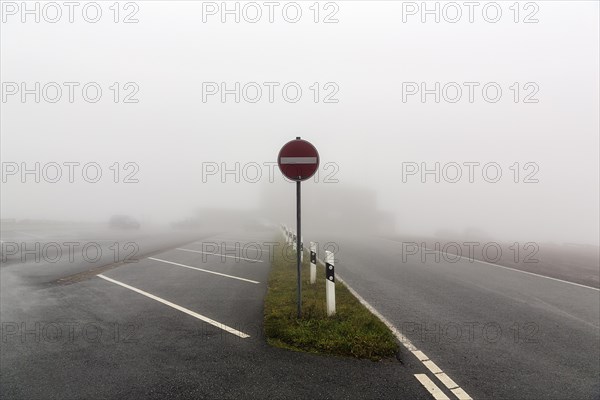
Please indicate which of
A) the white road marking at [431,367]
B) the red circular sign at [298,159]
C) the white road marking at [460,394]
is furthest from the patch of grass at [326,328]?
the red circular sign at [298,159]

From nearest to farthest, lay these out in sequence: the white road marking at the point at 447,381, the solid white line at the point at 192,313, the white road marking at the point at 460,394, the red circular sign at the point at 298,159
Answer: the white road marking at the point at 460,394 → the white road marking at the point at 447,381 → the solid white line at the point at 192,313 → the red circular sign at the point at 298,159

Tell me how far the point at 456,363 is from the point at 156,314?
16.2 feet

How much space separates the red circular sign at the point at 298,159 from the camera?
19.6 feet

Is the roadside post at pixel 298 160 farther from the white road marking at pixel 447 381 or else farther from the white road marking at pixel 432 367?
the white road marking at pixel 447 381

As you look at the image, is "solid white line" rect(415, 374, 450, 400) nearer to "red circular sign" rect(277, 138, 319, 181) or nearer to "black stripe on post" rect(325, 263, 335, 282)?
"black stripe on post" rect(325, 263, 335, 282)

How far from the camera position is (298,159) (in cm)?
598

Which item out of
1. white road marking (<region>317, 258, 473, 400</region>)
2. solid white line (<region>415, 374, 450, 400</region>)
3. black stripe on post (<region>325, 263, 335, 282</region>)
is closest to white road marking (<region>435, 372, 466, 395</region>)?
white road marking (<region>317, 258, 473, 400</region>)

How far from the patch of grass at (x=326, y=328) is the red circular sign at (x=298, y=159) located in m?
2.30

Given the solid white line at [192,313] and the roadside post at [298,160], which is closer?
the solid white line at [192,313]

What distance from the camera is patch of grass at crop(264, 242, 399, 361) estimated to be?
4691 mm

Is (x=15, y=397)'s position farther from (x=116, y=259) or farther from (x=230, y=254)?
(x=230, y=254)

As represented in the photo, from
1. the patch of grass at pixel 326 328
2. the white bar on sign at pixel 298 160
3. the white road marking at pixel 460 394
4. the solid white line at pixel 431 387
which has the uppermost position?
the white bar on sign at pixel 298 160

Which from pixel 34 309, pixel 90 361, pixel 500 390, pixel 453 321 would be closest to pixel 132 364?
pixel 90 361

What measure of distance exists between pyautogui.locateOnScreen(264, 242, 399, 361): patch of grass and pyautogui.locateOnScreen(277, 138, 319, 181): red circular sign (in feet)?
7.53
